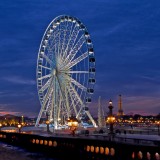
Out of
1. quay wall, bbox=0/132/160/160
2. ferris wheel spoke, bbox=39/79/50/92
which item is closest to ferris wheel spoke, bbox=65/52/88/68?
ferris wheel spoke, bbox=39/79/50/92

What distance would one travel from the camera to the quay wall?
123ft

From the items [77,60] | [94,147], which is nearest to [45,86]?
[77,60]

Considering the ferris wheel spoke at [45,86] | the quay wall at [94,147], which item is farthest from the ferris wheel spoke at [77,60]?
the quay wall at [94,147]

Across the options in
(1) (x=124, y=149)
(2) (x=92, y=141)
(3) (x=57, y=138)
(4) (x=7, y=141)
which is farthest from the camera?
(4) (x=7, y=141)

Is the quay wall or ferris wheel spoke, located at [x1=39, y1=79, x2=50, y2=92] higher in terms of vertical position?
ferris wheel spoke, located at [x1=39, y1=79, x2=50, y2=92]

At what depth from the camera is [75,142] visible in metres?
52.3

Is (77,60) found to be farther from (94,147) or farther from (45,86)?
(94,147)

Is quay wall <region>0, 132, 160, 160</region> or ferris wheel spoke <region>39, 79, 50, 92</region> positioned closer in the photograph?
quay wall <region>0, 132, 160, 160</region>

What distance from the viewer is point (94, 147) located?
47656 mm

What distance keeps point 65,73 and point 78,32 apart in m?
9.99

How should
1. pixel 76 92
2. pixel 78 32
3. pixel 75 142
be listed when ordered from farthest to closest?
pixel 78 32 → pixel 76 92 → pixel 75 142

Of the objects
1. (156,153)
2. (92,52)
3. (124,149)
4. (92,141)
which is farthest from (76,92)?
(156,153)

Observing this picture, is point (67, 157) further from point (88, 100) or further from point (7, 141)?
point (7, 141)

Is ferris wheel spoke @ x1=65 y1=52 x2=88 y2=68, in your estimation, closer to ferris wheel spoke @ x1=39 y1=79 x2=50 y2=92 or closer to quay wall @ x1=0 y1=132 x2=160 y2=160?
ferris wheel spoke @ x1=39 y1=79 x2=50 y2=92
